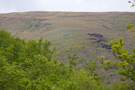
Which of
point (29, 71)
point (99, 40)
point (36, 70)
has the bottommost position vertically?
point (99, 40)

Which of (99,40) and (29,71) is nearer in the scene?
(29,71)

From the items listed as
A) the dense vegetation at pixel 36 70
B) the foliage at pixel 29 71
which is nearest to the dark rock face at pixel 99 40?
the dense vegetation at pixel 36 70

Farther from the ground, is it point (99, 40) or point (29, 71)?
point (29, 71)

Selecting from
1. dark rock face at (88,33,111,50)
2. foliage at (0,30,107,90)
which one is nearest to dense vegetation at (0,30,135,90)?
foliage at (0,30,107,90)

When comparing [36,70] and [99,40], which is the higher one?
[36,70]

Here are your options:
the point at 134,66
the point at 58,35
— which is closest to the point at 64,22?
the point at 58,35

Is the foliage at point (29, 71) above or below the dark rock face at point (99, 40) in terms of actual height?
above

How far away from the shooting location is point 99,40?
451 feet

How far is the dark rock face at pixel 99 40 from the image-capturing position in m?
128

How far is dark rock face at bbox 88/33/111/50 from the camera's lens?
5031 inches

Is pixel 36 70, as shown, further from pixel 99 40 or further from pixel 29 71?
pixel 99 40

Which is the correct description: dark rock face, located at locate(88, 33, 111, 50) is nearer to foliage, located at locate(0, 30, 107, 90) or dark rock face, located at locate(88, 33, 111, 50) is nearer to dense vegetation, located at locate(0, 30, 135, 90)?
dense vegetation, located at locate(0, 30, 135, 90)

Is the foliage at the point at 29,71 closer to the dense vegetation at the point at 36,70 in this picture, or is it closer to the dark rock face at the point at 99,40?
the dense vegetation at the point at 36,70

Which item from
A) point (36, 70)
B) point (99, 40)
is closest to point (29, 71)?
point (36, 70)
